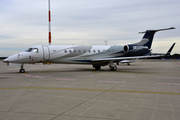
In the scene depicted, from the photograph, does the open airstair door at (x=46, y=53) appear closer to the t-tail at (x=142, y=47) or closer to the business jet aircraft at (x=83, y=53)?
the business jet aircraft at (x=83, y=53)

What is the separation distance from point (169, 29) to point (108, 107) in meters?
18.6

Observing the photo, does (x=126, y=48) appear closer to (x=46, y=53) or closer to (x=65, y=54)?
(x=65, y=54)

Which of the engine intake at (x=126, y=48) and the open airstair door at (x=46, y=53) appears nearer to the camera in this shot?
the open airstair door at (x=46, y=53)

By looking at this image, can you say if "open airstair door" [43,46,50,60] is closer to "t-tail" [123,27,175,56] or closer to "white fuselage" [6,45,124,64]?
"white fuselage" [6,45,124,64]

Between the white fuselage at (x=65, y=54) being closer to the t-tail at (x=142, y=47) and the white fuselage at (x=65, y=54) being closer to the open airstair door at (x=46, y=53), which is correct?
the open airstair door at (x=46, y=53)

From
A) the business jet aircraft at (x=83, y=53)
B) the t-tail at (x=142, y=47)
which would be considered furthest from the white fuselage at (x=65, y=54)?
the t-tail at (x=142, y=47)

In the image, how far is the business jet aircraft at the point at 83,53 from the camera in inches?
709

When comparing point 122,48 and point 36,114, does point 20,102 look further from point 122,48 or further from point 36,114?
point 122,48

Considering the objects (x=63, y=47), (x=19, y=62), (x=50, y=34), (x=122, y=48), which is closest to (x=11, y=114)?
(x=19, y=62)

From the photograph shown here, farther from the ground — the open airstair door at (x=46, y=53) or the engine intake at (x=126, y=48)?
the engine intake at (x=126, y=48)

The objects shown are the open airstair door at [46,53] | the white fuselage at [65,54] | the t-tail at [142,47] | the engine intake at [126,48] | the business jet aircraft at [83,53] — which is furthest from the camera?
the t-tail at [142,47]

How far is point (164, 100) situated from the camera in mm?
6520

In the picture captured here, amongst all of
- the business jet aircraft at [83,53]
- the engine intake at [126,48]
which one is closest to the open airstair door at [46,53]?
the business jet aircraft at [83,53]

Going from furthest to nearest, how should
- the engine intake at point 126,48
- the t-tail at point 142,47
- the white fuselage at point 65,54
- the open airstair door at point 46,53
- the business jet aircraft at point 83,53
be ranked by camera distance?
the t-tail at point 142,47, the engine intake at point 126,48, the open airstair door at point 46,53, the business jet aircraft at point 83,53, the white fuselage at point 65,54
